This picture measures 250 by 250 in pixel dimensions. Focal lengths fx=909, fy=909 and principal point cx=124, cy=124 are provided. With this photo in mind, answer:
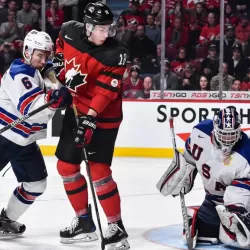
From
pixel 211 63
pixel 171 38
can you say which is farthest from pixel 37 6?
pixel 211 63

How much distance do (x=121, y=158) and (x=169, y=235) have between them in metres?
3.32

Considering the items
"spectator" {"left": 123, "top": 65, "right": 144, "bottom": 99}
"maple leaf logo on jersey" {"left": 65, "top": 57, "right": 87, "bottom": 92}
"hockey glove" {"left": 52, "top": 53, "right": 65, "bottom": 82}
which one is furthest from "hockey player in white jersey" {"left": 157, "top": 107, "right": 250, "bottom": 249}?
"spectator" {"left": 123, "top": 65, "right": 144, "bottom": 99}

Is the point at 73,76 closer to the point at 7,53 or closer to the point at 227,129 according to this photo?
the point at 227,129

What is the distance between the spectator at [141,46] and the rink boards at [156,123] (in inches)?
19.6

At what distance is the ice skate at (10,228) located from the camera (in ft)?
15.7

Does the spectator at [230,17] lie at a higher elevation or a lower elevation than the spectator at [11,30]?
higher

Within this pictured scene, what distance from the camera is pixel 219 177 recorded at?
4.38 meters

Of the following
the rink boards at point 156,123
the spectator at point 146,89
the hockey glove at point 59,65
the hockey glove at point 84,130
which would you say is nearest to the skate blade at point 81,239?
the hockey glove at point 84,130

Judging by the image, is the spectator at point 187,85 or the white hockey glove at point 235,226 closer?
the white hockey glove at point 235,226

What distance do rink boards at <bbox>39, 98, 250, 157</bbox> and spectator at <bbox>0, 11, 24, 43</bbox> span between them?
130 centimetres

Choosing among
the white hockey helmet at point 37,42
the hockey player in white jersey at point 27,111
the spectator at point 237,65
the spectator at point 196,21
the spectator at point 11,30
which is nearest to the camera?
the hockey player in white jersey at point 27,111

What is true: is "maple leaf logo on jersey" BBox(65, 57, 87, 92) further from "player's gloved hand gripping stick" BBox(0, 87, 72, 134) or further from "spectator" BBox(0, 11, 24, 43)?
"spectator" BBox(0, 11, 24, 43)

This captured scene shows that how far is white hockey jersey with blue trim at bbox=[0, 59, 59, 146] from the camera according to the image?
14.6 ft

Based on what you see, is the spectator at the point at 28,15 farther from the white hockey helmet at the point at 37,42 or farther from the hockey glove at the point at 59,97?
the hockey glove at the point at 59,97
